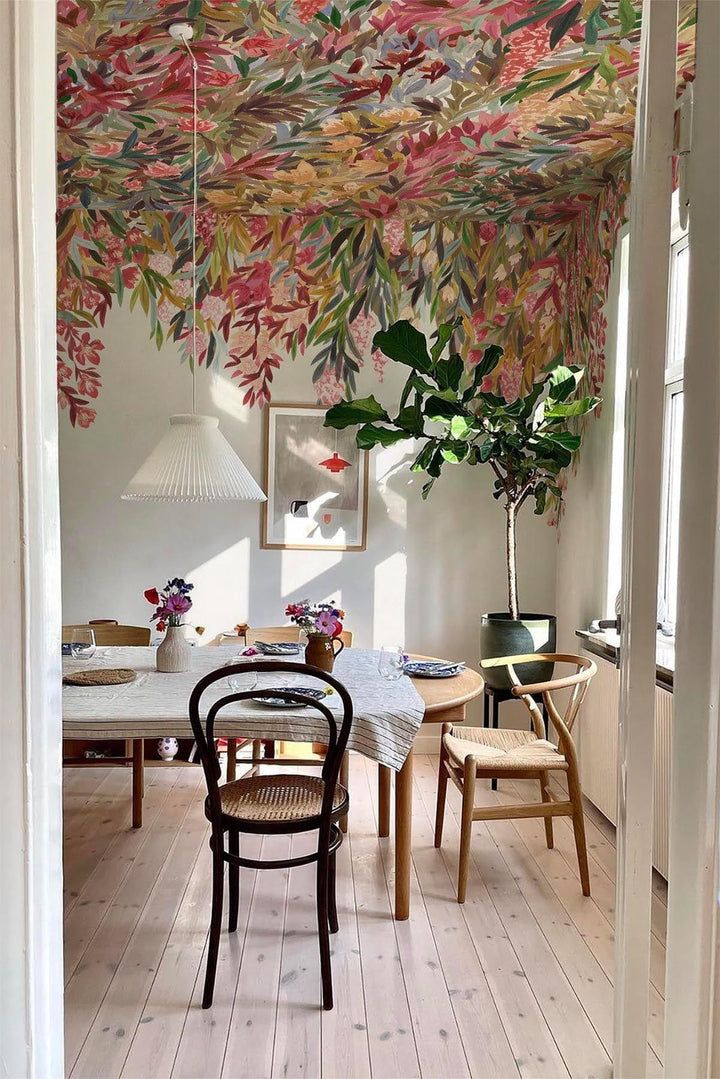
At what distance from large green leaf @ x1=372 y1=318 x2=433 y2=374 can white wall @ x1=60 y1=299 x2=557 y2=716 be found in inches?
27.4

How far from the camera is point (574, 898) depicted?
122 inches

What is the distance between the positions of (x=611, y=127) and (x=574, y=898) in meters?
3.12

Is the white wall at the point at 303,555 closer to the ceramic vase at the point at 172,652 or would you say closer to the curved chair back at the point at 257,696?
the ceramic vase at the point at 172,652

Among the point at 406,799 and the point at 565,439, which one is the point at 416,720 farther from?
the point at 565,439

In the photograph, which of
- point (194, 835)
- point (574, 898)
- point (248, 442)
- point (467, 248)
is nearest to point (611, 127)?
point (467, 248)

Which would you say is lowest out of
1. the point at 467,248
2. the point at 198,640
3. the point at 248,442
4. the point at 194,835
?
the point at 194,835

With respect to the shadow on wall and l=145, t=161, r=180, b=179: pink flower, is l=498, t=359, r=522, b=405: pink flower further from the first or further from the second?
l=145, t=161, r=180, b=179: pink flower

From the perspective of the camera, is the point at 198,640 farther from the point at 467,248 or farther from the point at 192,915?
the point at 467,248

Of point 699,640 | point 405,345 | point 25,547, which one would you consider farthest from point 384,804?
point 25,547

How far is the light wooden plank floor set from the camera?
216cm

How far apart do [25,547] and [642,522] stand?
36.5 inches

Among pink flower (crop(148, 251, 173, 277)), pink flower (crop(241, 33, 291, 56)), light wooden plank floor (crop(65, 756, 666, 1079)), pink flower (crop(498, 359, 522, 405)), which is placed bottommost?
light wooden plank floor (crop(65, 756, 666, 1079))

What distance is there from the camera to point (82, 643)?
3.71 meters

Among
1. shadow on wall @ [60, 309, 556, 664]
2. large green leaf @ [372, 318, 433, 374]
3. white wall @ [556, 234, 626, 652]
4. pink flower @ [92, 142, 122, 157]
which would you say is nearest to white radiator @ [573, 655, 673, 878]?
white wall @ [556, 234, 626, 652]
